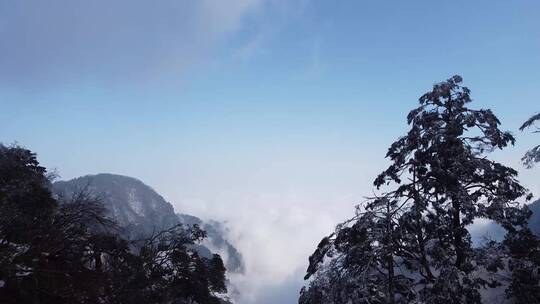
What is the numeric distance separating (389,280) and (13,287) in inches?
393

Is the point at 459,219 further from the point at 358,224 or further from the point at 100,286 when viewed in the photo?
the point at 100,286

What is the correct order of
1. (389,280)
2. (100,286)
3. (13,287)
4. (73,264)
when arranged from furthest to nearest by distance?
(73,264) → (389,280) → (100,286) → (13,287)

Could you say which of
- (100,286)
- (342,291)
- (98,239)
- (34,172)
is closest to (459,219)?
(342,291)

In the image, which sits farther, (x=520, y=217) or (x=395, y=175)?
(x=395, y=175)

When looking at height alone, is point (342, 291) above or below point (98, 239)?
below

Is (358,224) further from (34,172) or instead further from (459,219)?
(34,172)

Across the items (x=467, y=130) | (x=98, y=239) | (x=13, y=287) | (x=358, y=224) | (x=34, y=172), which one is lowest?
(x=13, y=287)

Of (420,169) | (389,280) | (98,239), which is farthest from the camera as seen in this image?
(98,239)

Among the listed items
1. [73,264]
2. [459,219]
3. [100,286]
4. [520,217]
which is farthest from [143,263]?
[520,217]

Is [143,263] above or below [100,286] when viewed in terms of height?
above

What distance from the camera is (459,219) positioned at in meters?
14.4

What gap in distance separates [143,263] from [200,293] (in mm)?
4107

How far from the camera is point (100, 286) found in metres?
A: 11.4

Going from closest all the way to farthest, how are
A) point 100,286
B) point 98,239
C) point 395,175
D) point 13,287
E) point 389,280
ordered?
point 13,287 < point 100,286 < point 389,280 < point 395,175 < point 98,239
